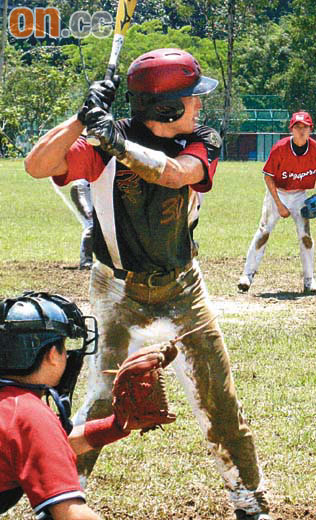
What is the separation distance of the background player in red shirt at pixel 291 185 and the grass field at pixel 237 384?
1.27 ft

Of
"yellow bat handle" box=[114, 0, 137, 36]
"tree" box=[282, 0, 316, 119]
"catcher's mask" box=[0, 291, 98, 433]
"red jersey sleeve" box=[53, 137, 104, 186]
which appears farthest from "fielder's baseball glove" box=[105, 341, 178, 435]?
"tree" box=[282, 0, 316, 119]

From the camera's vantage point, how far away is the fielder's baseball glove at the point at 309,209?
11.9 meters

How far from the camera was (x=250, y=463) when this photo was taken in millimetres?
5086

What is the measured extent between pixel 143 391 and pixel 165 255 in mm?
1207

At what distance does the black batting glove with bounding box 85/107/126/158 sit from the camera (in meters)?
4.31

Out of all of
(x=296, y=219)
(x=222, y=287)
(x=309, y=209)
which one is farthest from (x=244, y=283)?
(x=309, y=209)

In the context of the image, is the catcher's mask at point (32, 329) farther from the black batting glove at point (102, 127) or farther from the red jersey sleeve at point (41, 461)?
the black batting glove at point (102, 127)

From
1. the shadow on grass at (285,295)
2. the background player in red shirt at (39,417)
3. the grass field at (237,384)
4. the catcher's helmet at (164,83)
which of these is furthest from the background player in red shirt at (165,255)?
the shadow on grass at (285,295)

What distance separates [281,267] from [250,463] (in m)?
9.54

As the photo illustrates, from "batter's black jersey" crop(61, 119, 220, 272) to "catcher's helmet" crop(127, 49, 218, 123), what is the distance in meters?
0.15

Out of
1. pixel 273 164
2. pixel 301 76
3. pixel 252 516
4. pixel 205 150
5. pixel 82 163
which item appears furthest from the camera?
pixel 301 76

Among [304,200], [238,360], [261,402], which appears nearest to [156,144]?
[261,402]

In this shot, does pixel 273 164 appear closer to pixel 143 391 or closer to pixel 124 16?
pixel 124 16

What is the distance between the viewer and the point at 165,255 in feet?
16.3
